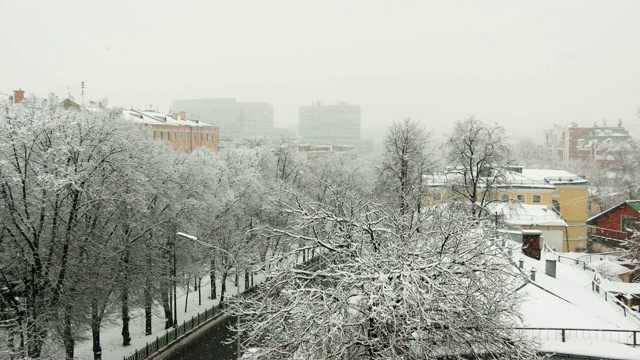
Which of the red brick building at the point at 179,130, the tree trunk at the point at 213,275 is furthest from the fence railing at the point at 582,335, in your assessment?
the red brick building at the point at 179,130

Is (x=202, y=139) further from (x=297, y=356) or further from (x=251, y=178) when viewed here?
(x=297, y=356)

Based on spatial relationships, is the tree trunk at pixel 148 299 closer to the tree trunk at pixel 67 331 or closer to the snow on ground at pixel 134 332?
the snow on ground at pixel 134 332

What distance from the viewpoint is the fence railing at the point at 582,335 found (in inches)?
530

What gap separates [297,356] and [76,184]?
480 inches

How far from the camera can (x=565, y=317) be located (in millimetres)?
14820

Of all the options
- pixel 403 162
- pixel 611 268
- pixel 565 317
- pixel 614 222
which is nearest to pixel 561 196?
pixel 614 222

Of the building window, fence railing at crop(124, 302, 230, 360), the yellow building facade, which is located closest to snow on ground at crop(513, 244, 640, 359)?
fence railing at crop(124, 302, 230, 360)

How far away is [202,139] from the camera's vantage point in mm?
75438

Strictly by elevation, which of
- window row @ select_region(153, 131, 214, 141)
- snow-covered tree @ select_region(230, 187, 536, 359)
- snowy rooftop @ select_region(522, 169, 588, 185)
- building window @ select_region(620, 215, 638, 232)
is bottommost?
building window @ select_region(620, 215, 638, 232)

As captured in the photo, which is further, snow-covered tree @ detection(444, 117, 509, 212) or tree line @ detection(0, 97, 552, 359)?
snow-covered tree @ detection(444, 117, 509, 212)

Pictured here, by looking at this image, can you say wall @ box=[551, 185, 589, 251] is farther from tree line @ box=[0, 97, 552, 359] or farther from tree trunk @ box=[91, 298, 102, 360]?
tree trunk @ box=[91, 298, 102, 360]

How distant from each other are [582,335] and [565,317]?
3.43 feet

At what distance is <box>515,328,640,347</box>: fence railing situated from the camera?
530 inches

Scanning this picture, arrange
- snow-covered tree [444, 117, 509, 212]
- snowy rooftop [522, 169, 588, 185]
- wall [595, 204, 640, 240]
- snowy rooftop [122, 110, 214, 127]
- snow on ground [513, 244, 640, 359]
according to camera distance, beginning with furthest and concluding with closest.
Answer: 1. snowy rooftop [122, 110, 214, 127]
2. snowy rooftop [522, 169, 588, 185]
3. wall [595, 204, 640, 240]
4. snow-covered tree [444, 117, 509, 212]
5. snow on ground [513, 244, 640, 359]
